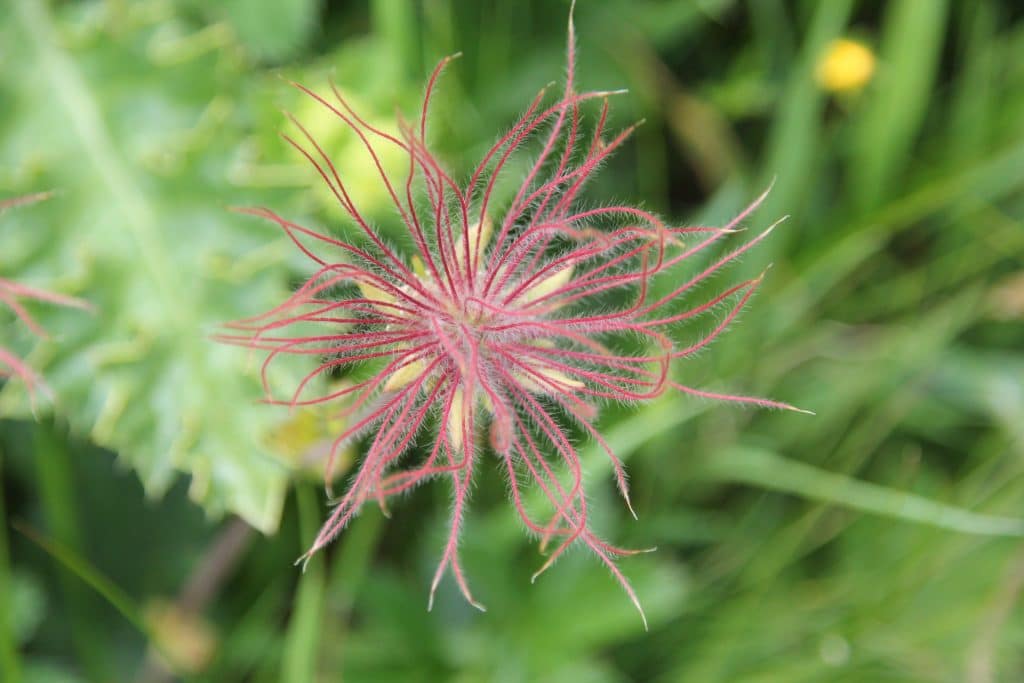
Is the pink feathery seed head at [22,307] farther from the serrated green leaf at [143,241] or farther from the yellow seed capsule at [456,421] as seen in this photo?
the yellow seed capsule at [456,421]

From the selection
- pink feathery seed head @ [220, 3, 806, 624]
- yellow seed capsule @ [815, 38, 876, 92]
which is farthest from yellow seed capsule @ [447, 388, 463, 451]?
yellow seed capsule @ [815, 38, 876, 92]

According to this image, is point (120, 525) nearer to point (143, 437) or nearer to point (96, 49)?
point (143, 437)

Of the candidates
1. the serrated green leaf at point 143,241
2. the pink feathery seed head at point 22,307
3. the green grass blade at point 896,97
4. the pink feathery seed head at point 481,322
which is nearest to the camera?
the pink feathery seed head at point 481,322

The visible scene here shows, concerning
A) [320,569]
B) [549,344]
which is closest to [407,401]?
[549,344]

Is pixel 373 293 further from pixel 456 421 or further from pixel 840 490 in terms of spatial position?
pixel 840 490

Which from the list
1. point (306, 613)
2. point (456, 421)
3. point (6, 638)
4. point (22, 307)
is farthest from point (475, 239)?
point (6, 638)

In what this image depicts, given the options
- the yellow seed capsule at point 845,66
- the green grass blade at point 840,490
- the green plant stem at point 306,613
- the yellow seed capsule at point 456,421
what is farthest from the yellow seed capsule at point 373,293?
the yellow seed capsule at point 845,66
